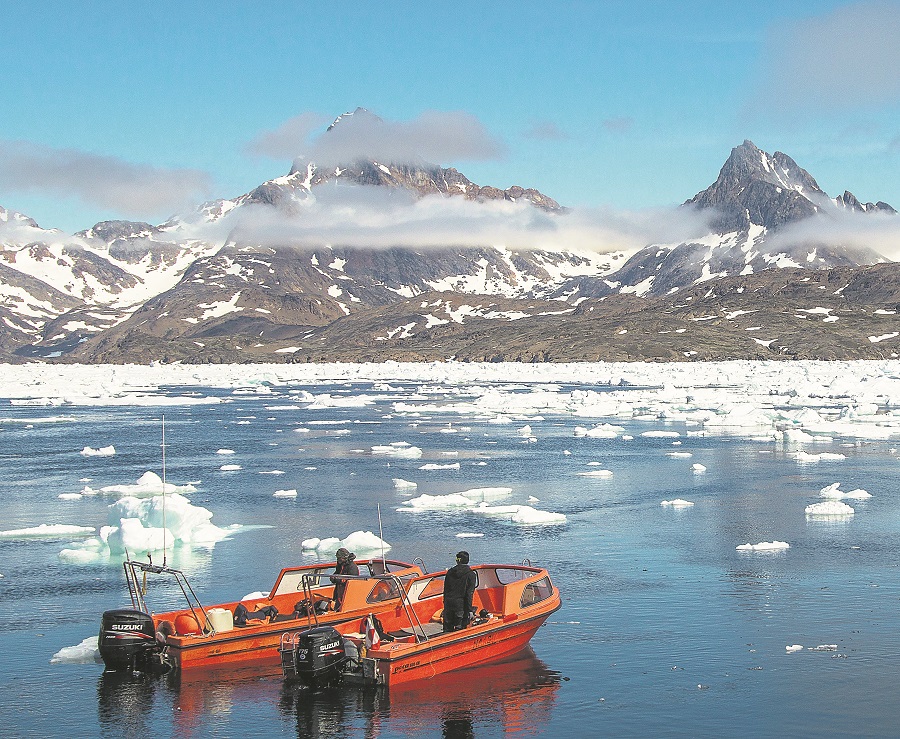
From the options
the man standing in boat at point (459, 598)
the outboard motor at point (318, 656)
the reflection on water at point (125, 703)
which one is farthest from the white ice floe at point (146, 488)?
the outboard motor at point (318, 656)

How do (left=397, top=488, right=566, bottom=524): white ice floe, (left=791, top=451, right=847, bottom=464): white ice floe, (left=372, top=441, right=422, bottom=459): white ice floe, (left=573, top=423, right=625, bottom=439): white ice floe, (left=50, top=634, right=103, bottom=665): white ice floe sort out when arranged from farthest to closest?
(left=573, top=423, right=625, bottom=439): white ice floe, (left=372, top=441, right=422, bottom=459): white ice floe, (left=791, top=451, right=847, bottom=464): white ice floe, (left=397, top=488, right=566, bottom=524): white ice floe, (left=50, top=634, right=103, bottom=665): white ice floe

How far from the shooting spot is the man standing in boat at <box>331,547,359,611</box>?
20.7m

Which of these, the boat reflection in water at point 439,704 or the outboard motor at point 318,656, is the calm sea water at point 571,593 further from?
the outboard motor at point 318,656

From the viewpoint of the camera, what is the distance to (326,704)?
1742cm

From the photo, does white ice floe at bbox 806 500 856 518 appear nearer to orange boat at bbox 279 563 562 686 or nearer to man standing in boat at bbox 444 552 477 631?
orange boat at bbox 279 563 562 686

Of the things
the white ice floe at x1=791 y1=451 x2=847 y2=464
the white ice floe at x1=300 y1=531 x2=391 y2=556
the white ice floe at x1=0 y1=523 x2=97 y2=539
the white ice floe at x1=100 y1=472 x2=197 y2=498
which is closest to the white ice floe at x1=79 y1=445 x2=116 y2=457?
the white ice floe at x1=100 y1=472 x2=197 y2=498

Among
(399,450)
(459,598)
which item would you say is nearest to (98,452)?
(399,450)

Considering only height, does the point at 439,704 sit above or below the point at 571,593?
below

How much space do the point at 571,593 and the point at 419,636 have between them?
557 centimetres

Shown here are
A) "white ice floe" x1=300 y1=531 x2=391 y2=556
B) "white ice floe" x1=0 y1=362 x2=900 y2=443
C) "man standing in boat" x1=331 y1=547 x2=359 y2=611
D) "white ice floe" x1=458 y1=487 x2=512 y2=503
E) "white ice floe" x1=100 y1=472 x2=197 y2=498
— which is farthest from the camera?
"white ice floe" x1=0 y1=362 x2=900 y2=443

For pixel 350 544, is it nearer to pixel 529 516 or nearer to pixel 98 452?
pixel 529 516

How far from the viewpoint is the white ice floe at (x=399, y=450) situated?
49469mm

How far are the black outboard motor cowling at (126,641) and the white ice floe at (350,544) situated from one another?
834 cm

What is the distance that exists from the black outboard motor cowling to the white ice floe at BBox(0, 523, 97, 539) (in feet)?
37.6
